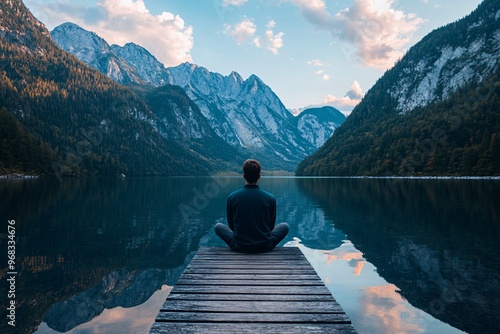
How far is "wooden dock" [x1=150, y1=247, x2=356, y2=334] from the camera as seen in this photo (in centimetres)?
636

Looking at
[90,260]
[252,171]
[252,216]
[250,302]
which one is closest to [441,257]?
[252,216]

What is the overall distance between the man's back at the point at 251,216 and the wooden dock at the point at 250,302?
1.16 m

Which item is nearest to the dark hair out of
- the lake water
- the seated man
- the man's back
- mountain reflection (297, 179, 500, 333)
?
the seated man

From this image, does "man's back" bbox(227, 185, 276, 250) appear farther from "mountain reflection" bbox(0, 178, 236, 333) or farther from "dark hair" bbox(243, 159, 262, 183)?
"mountain reflection" bbox(0, 178, 236, 333)

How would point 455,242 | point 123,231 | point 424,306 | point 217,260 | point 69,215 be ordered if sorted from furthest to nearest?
1. point 69,215
2. point 123,231
3. point 455,242
4. point 424,306
5. point 217,260

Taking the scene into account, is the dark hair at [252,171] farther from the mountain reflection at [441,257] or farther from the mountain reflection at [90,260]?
the mountain reflection at [90,260]

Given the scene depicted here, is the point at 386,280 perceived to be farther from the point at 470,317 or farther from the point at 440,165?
the point at 440,165

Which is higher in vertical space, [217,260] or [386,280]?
[217,260]

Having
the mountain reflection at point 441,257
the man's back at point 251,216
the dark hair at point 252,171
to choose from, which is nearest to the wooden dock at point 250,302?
the man's back at point 251,216

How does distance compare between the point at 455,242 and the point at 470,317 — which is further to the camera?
the point at 455,242

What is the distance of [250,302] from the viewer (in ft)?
25.0

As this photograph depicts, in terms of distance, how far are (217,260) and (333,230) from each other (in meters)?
22.7

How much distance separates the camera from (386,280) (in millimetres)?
17141

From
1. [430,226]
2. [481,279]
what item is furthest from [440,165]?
[481,279]
